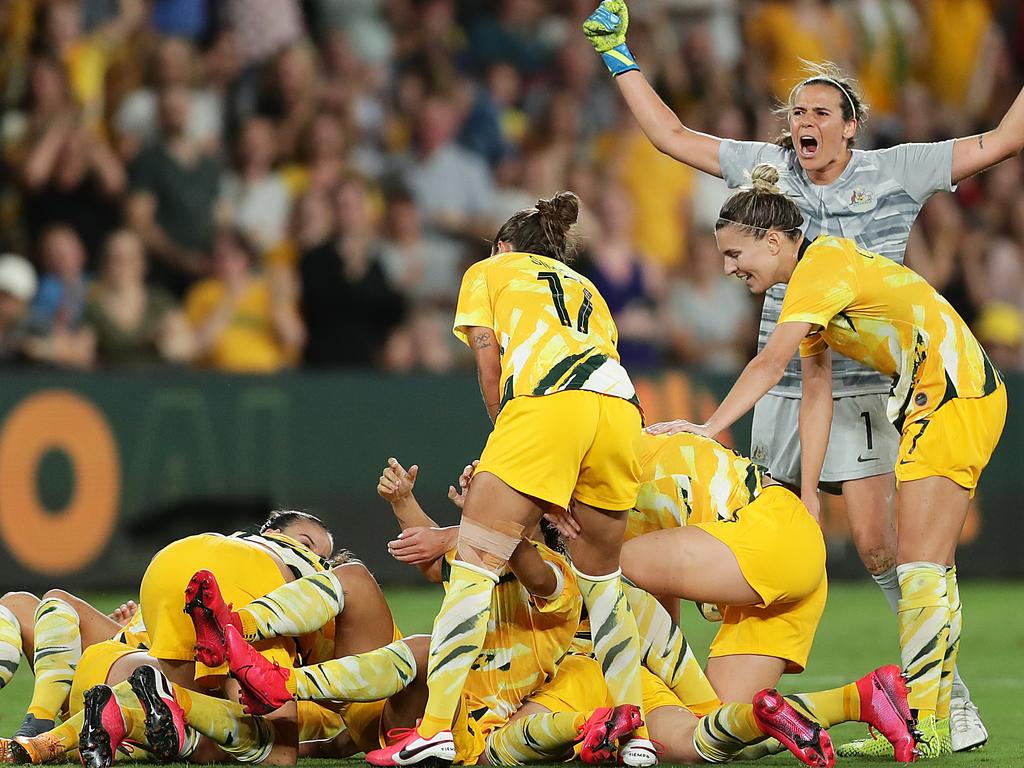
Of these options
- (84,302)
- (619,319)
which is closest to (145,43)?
(84,302)

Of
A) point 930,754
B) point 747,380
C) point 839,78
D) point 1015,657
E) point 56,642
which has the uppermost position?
point 839,78

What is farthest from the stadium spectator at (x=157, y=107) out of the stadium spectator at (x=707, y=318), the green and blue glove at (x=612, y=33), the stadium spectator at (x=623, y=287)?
the green and blue glove at (x=612, y=33)

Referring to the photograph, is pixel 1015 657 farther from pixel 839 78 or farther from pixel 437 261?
pixel 437 261

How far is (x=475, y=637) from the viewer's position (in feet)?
15.2

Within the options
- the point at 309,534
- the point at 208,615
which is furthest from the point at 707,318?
the point at 208,615

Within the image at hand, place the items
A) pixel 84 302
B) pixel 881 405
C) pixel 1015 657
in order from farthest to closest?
pixel 84 302, pixel 1015 657, pixel 881 405

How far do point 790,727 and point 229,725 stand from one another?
62.2 inches

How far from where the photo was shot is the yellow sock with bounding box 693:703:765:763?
4.63 meters

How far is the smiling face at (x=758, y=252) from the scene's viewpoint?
541cm

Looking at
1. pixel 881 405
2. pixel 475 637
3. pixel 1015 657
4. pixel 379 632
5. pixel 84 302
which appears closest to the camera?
pixel 475 637

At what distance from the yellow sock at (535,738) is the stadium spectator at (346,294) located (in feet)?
19.1

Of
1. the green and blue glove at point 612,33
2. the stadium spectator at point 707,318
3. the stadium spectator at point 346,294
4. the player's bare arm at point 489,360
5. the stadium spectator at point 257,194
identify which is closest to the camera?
the player's bare arm at point 489,360

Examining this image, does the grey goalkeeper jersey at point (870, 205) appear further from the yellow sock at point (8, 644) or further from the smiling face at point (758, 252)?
the yellow sock at point (8, 644)

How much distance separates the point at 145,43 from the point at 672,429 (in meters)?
6.36
